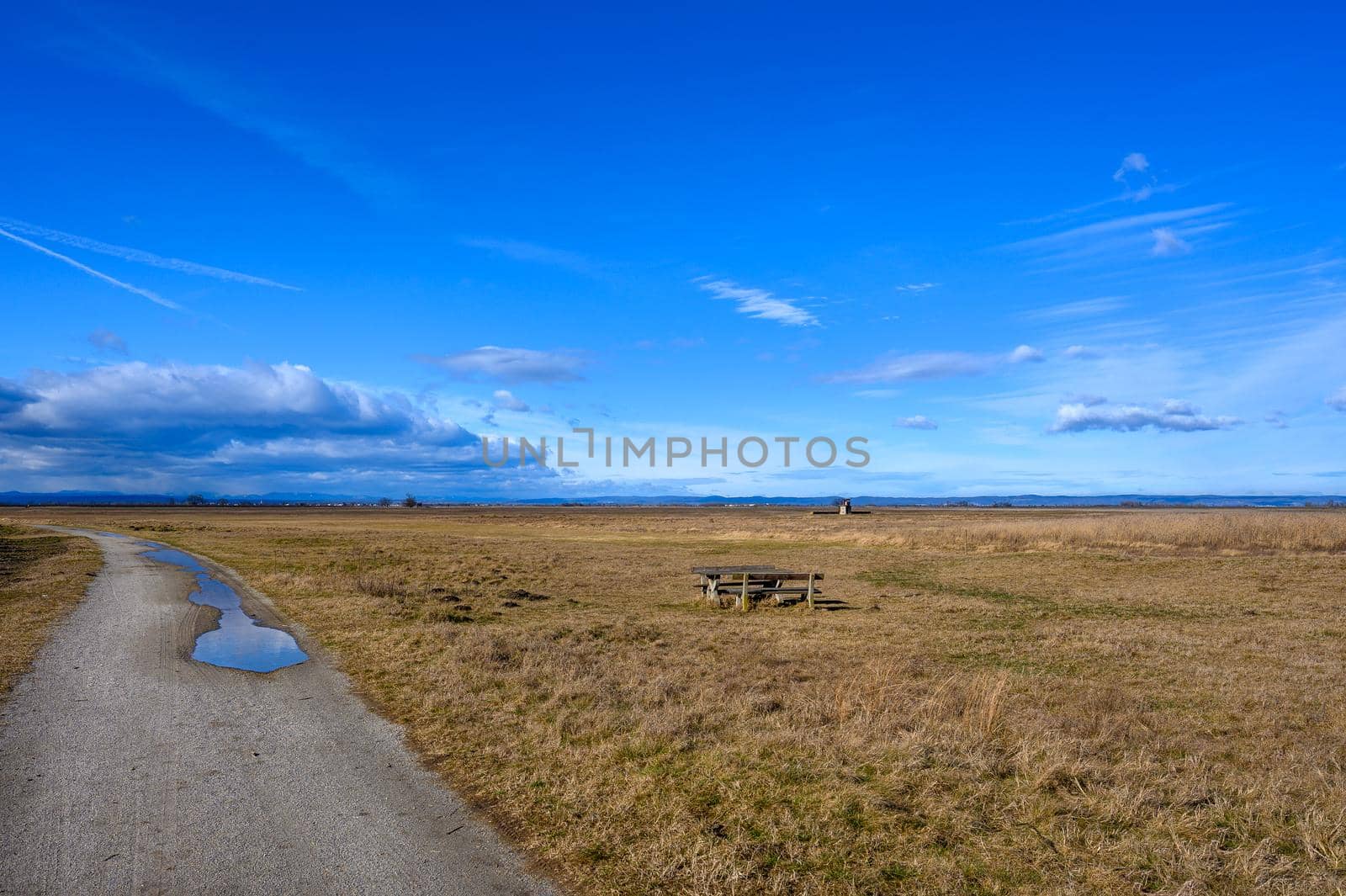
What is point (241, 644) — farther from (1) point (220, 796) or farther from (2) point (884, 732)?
(2) point (884, 732)

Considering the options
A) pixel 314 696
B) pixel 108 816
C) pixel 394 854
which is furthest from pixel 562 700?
pixel 108 816

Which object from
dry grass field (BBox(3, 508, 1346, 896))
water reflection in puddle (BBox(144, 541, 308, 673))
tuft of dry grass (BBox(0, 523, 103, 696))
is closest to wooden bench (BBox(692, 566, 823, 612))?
dry grass field (BBox(3, 508, 1346, 896))

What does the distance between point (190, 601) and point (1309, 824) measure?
2117 centimetres

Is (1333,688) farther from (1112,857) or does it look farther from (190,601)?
(190,601)

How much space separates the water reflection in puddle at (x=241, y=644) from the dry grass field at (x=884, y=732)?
0.84 meters

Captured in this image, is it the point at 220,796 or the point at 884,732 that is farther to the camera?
the point at 884,732

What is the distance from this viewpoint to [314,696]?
9539mm

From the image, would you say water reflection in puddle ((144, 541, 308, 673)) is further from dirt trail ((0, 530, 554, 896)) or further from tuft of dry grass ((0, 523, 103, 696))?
tuft of dry grass ((0, 523, 103, 696))

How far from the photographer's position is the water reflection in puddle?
11.6 m

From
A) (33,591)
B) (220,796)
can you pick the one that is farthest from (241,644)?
(33,591)

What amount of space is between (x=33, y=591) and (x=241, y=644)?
11192mm

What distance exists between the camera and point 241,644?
42.9ft

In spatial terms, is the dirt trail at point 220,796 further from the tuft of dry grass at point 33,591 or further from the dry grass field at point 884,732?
the tuft of dry grass at point 33,591

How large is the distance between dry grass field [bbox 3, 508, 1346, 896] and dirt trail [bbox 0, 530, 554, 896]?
54cm
